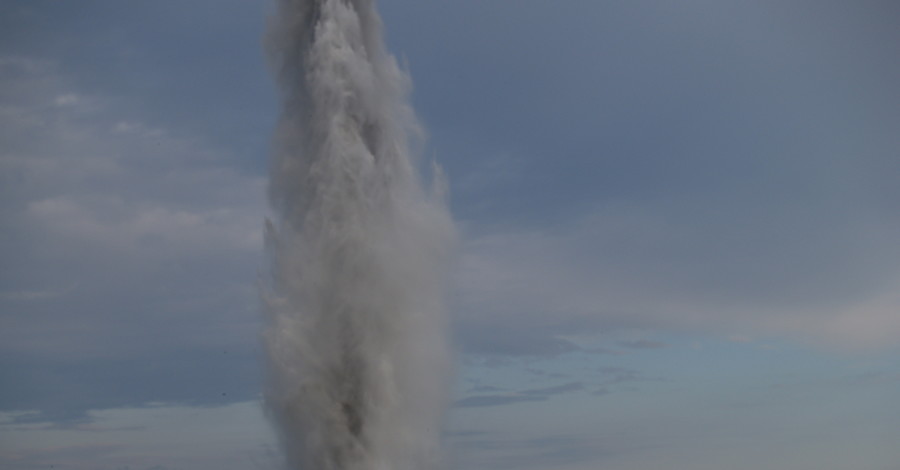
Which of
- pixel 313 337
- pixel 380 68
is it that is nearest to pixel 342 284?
pixel 313 337

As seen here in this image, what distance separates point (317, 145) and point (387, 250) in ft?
23.1

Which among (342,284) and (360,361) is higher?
(342,284)

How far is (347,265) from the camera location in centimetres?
5003

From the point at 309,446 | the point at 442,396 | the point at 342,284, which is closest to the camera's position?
the point at 309,446

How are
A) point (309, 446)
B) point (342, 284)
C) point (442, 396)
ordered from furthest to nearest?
1. point (442, 396)
2. point (342, 284)
3. point (309, 446)

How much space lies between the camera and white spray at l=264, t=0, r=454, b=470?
158ft

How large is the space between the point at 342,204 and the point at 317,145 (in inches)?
159

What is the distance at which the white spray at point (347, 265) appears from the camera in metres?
48.0

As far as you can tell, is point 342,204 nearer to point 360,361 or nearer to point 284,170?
point 284,170

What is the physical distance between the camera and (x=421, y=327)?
52.8m

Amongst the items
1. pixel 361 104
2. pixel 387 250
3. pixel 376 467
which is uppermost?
pixel 361 104

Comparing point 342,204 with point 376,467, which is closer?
point 376,467

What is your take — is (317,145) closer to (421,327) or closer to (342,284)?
(342,284)

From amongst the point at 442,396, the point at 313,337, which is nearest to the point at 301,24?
the point at 313,337
